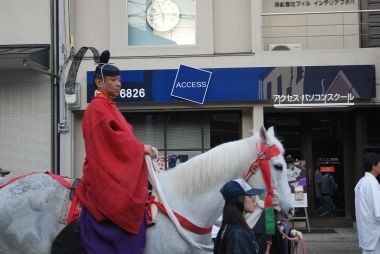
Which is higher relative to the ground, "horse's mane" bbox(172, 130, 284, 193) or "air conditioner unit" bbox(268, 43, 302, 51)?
"air conditioner unit" bbox(268, 43, 302, 51)

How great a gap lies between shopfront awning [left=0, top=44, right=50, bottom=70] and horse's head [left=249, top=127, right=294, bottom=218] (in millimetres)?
8642

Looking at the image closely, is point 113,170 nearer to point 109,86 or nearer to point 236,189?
point 109,86

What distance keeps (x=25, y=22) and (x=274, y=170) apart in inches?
406

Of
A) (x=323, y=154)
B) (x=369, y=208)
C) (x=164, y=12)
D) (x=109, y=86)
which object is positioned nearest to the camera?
(x=109, y=86)

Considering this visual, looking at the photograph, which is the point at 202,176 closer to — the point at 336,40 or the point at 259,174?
the point at 259,174

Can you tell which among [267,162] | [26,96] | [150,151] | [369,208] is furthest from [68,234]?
[26,96]

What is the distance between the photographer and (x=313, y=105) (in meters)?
12.5

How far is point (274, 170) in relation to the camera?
4.50 metres

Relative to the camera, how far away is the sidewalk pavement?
36.6 feet

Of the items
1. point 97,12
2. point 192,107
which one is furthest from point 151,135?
point 97,12

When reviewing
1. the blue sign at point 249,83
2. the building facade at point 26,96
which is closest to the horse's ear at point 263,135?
the blue sign at point 249,83

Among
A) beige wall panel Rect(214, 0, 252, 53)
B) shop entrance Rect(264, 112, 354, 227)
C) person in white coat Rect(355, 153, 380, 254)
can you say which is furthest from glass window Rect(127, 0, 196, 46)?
person in white coat Rect(355, 153, 380, 254)

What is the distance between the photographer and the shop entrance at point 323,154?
13906 millimetres

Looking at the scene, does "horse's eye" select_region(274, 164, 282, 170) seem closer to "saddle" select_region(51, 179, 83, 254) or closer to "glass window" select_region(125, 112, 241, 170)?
"saddle" select_region(51, 179, 83, 254)
